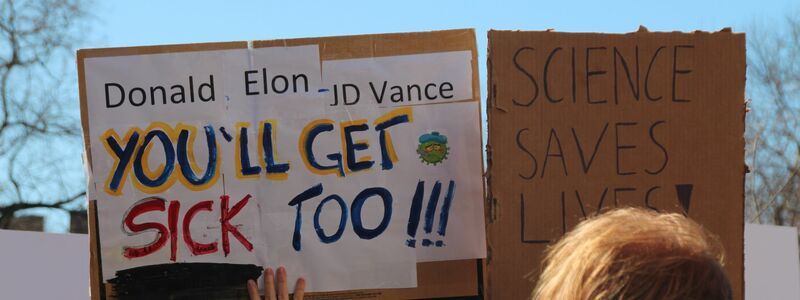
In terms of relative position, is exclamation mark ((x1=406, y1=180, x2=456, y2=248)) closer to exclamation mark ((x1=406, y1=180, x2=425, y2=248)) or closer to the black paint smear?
exclamation mark ((x1=406, y1=180, x2=425, y2=248))

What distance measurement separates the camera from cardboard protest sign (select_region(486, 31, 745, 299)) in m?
2.79

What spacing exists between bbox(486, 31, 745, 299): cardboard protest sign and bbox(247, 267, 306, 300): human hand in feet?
1.61

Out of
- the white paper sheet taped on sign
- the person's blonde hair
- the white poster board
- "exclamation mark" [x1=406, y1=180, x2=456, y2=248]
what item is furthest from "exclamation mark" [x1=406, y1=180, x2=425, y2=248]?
the white paper sheet taped on sign

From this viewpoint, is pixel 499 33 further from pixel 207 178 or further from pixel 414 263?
pixel 207 178

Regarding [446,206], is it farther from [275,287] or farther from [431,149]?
[275,287]

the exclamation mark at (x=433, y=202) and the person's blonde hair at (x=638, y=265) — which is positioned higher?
the person's blonde hair at (x=638, y=265)

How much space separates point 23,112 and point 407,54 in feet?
42.6

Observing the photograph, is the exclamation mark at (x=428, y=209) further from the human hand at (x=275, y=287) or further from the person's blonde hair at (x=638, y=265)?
the person's blonde hair at (x=638, y=265)

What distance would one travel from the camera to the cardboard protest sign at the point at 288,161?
2879 mm

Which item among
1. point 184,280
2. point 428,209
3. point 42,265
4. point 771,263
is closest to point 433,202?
point 428,209

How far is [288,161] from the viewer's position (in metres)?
2.88

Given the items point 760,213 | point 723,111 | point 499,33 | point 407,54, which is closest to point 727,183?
point 723,111

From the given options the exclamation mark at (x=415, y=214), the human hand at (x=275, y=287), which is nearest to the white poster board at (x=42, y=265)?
the human hand at (x=275, y=287)

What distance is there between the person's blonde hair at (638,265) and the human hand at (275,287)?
1633 mm
